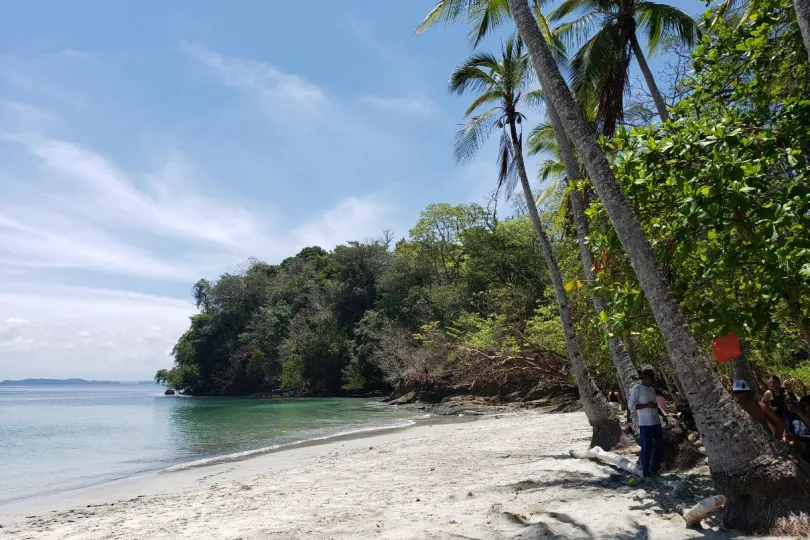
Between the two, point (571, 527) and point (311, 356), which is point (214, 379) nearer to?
point (311, 356)

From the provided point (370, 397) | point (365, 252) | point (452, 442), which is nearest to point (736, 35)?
point (452, 442)

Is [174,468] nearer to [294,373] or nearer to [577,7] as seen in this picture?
[577,7]

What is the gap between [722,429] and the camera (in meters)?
4.66

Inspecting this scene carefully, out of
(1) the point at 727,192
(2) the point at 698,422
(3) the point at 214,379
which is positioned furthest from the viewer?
(3) the point at 214,379

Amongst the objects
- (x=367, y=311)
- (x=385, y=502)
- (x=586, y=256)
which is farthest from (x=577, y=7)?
(x=367, y=311)

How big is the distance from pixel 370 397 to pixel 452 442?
33554mm

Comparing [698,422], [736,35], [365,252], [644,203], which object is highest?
[365,252]

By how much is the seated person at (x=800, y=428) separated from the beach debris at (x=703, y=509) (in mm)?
1728

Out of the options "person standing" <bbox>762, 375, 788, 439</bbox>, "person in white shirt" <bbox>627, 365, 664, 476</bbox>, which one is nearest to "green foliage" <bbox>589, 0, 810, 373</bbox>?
"person in white shirt" <bbox>627, 365, 664, 476</bbox>

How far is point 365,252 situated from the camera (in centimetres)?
5309

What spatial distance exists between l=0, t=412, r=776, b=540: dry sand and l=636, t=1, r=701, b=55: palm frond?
900cm

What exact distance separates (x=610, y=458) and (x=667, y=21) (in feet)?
29.6

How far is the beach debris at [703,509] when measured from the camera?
15.7ft

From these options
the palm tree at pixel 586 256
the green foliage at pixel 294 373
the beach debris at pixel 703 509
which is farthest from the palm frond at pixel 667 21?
the green foliage at pixel 294 373
